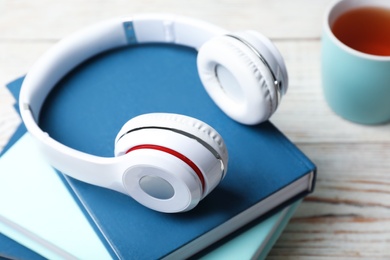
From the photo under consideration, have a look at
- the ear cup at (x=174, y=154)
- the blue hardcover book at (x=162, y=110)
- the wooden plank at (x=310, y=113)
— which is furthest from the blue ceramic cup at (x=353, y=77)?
the ear cup at (x=174, y=154)

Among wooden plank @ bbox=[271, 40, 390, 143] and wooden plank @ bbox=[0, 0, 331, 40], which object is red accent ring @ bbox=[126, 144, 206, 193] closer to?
wooden plank @ bbox=[271, 40, 390, 143]

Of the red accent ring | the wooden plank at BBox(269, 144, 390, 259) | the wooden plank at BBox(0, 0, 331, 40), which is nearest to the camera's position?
the red accent ring

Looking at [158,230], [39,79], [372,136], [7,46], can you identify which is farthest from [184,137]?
[7,46]

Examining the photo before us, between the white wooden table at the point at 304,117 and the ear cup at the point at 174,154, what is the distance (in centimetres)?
18

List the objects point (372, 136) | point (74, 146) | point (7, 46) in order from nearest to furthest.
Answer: point (74, 146) < point (372, 136) < point (7, 46)

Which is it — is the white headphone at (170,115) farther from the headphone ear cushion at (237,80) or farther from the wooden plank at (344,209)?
the wooden plank at (344,209)

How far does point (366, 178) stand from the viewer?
734mm

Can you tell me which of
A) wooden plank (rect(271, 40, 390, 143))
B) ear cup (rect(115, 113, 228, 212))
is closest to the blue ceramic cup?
wooden plank (rect(271, 40, 390, 143))

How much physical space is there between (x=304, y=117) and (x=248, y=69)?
21cm

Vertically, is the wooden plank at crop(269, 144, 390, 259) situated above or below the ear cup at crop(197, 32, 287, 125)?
below

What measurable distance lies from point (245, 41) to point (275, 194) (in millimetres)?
158

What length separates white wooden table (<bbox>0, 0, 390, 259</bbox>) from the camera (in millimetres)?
695

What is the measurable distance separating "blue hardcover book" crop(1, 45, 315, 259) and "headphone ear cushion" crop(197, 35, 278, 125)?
2 cm

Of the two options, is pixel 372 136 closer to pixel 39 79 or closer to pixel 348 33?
pixel 348 33
